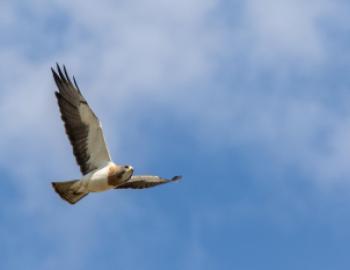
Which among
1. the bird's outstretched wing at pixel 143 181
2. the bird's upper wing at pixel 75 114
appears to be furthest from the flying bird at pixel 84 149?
the bird's outstretched wing at pixel 143 181

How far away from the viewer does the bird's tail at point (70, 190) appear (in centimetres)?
2842

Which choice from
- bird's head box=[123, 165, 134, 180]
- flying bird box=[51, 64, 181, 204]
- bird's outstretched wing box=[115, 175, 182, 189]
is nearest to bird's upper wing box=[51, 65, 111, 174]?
flying bird box=[51, 64, 181, 204]

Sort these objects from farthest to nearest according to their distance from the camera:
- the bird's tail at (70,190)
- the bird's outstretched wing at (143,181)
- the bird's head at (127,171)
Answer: the bird's outstretched wing at (143,181) < the bird's tail at (70,190) < the bird's head at (127,171)

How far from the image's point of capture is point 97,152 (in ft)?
95.3

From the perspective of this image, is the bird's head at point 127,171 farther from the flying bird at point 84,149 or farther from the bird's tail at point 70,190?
the bird's tail at point 70,190

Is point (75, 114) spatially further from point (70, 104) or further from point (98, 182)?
point (98, 182)

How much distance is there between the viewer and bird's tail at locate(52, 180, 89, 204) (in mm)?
28422

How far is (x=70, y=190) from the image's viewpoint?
28484mm

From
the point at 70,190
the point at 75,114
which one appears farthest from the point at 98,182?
the point at 75,114

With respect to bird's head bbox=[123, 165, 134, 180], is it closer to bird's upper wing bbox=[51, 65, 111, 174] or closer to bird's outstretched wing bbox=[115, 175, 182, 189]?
bird's upper wing bbox=[51, 65, 111, 174]

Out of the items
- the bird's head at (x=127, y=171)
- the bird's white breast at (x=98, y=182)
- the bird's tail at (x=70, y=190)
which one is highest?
the bird's head at (x=127, y=171)

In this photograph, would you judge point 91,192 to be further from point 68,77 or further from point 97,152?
point 68,77

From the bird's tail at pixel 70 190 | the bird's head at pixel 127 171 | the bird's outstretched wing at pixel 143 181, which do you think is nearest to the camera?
the bird's head at pixel 127 171

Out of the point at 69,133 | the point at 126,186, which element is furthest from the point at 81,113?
the point at 126,186
